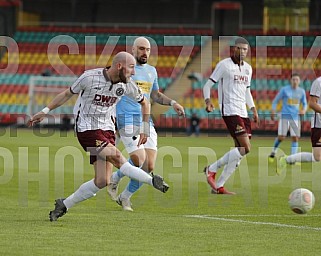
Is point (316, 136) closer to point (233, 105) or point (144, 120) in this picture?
point (233, 105)

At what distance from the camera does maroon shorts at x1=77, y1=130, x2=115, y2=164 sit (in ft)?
32.7

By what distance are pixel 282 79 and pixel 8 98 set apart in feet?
38.6

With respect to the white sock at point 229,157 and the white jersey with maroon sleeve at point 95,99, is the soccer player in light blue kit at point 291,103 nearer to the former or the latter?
the white sock at point 229,157

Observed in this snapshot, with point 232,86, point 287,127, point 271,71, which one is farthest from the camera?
point 271,71

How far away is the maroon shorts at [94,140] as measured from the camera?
9.98 m

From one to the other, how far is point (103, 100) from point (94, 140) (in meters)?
0.46

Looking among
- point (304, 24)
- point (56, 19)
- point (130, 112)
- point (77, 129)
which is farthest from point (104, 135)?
point (56, 19)

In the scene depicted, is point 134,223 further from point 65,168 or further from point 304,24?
point 304,24

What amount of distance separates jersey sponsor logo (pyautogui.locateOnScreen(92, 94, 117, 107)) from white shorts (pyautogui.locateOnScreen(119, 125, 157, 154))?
5.56 ft

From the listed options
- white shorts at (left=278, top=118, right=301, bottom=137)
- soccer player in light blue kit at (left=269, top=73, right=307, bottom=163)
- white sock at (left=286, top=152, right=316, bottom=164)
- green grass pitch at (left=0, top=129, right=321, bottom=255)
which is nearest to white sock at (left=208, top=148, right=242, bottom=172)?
green grass pitch at (left=0, top=129, right=321, bottom=255)

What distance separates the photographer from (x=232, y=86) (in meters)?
14.5

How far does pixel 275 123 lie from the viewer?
117 feet

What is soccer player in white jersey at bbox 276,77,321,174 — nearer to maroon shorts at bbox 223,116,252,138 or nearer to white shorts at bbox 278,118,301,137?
maroon shorts at bbox 223,116,252,138

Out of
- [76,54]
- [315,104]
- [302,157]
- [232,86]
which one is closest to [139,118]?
[232,86]
